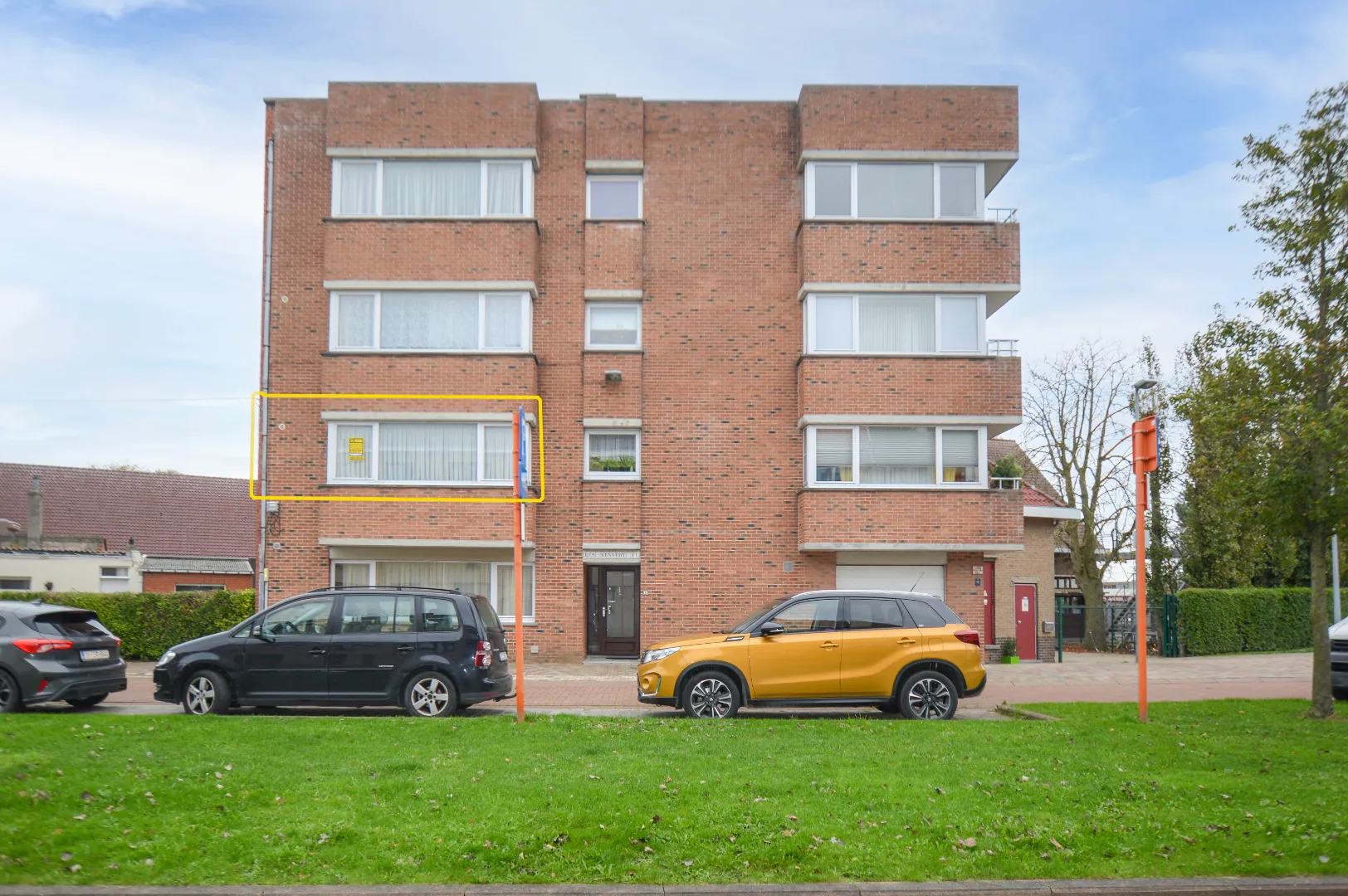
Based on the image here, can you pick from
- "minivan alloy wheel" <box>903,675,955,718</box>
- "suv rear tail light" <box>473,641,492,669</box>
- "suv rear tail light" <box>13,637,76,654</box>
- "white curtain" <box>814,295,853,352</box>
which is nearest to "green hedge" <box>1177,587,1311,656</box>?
"white curtain" <box>814,295,853,352</box>

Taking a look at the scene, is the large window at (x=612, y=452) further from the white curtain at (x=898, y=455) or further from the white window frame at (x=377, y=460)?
the white curtain at (x=898, y=455)

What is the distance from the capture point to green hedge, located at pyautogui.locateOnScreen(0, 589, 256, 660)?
23531mm

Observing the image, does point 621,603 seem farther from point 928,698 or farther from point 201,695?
point 201,695

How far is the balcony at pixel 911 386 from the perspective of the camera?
76.2 ft

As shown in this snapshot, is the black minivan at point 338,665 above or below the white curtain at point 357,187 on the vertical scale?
below

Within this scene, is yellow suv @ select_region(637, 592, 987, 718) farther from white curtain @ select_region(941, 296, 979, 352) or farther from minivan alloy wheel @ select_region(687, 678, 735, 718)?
white curtain @ select_region(941, 296, 979, 352)

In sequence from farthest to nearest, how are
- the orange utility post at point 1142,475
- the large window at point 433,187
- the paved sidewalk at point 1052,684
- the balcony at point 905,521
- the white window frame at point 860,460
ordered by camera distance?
the large window at point 433,187 < the white window frame at point 860,460 < the balcony at point 905,521 < the paved sidewalk at point 1052,684 < the orange utility post at point 1142,475

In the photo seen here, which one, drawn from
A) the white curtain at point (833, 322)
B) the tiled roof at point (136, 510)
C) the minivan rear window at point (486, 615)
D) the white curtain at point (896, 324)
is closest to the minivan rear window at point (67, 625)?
the minivan rear window at point (486, 615)

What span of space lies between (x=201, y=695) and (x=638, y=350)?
1240 cm

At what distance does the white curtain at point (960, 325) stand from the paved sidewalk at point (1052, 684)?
6659mm

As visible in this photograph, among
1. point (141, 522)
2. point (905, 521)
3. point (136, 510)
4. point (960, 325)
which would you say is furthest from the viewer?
point (136, 510)

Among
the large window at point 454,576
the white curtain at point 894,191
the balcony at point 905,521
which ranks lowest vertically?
the large window at point 454,576

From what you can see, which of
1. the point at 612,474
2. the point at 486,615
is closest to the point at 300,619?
the point at 486,615

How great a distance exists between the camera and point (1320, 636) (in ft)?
44.9
